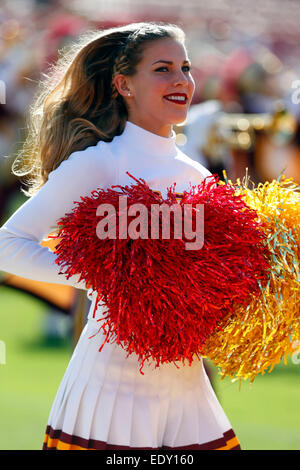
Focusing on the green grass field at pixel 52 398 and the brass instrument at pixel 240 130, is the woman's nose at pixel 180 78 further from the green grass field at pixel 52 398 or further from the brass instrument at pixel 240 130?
the brass instrument at pixel 240 130

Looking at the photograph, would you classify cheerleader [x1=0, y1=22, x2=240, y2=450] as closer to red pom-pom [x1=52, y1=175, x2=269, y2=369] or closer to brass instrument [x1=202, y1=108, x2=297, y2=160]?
red pom-pom [x1=52, y1=175, x2=269, y2=369]

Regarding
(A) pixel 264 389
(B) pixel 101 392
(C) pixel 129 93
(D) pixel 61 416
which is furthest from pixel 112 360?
(A) pixel 264 389

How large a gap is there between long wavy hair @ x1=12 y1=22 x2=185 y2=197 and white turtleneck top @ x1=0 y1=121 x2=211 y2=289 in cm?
11

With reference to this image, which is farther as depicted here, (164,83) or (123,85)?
(123,85)

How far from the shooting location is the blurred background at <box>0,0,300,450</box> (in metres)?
4.54

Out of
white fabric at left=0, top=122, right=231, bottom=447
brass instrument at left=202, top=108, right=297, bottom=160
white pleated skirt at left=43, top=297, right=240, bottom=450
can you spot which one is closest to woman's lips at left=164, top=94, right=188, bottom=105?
white fabric at left=0, top=122, right=231, bottom=447

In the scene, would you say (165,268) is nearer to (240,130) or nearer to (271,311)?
(271,311)

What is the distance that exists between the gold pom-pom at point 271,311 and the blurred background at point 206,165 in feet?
3.08

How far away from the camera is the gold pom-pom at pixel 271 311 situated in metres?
2.02

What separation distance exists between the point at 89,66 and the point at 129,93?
17 centimetres

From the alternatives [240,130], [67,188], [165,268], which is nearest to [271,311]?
[165,268]

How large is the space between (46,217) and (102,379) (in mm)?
455

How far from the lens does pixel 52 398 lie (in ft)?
16.5

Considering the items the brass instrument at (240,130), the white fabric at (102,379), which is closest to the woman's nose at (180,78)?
the white fabric at (102,379)
